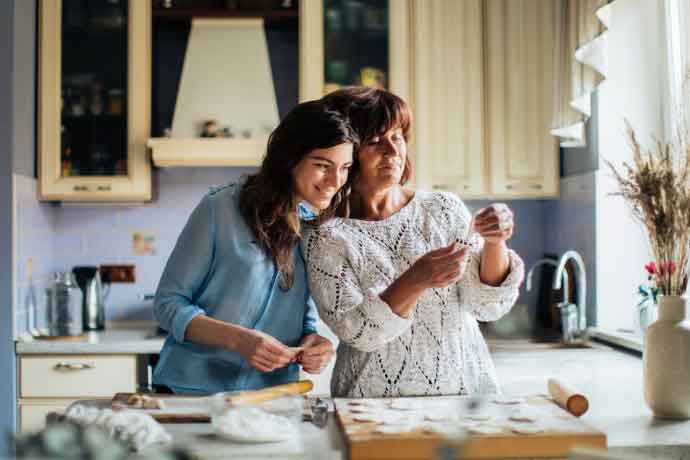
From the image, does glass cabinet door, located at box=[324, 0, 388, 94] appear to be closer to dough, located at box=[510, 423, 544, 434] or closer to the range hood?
the range hood

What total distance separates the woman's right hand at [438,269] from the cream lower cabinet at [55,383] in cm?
186

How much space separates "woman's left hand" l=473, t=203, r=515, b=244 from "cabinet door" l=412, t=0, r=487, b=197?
1748 millimetres

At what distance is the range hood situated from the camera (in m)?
3.23

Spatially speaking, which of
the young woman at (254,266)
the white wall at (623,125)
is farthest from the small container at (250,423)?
the white wall at (623,125)

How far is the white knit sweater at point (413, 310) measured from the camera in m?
1.59

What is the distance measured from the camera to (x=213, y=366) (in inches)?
65.4

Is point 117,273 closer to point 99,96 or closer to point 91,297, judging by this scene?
point 91,297

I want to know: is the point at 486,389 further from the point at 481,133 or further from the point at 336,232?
the point at 481,133

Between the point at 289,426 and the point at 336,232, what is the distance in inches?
19.9

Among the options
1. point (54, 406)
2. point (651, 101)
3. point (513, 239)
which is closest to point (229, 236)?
point (54, 406)

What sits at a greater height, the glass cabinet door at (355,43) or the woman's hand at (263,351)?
the glass cabinet door at (355,43)

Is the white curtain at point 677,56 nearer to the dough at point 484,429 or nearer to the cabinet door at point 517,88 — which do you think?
the cabinet door at point 517,88

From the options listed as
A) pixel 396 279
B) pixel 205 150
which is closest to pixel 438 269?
pixel 396 279

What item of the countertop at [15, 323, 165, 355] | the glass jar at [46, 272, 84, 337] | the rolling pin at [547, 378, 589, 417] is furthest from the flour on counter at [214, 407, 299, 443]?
the glass jar at [46, 272, 84, 337]
